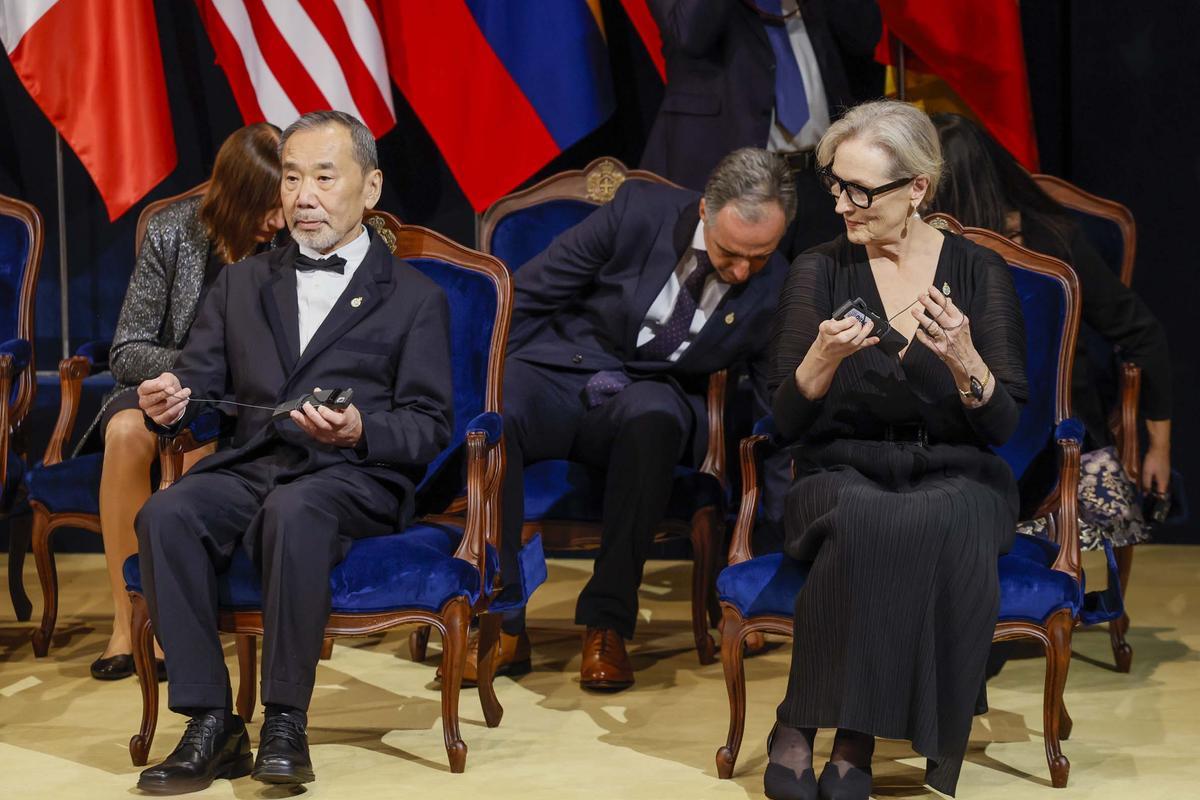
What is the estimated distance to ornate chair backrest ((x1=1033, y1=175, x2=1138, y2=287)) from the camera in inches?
188

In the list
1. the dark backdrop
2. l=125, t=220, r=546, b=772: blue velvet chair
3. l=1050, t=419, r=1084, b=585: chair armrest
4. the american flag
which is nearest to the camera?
l=125, t=220, r=546, b=772: blue velvet chair

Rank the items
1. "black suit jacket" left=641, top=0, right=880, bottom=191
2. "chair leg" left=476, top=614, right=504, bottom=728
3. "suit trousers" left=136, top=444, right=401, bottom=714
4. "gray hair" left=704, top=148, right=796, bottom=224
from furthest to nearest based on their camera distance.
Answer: "black suit jacket" left=641, top=0, right=880, bottom=191 < "gray hair" left=704, top=148, right=796, bottom=224 < "chair leg" left=476, top=614, right=504, bottom=728 < "suit trousers" left=136, top=444, right=401, bottom=714

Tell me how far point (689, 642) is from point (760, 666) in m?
0.32

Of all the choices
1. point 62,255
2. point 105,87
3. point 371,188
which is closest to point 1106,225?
point 371,188

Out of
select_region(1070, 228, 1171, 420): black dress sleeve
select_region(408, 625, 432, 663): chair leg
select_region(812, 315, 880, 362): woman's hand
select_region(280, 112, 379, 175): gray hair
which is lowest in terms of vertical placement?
select_region(408, 625, 432, 663): chair leg

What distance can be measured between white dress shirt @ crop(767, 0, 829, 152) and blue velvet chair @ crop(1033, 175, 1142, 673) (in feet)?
2.39

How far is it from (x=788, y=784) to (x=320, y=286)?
4.86 ft

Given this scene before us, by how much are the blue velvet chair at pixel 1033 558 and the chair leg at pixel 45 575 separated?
192 cm

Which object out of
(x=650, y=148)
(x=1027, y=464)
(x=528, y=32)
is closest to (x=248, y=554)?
(x=1027, y=464)

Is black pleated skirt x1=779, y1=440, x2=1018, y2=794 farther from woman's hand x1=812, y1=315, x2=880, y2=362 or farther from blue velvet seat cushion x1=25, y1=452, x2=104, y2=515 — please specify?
blue velvet seat cushion x1=25, y1=452, x2=104, y2=515

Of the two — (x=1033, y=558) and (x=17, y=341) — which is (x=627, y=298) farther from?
(x=17, y=341)

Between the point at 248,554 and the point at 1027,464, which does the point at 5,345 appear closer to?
the point at 248,554

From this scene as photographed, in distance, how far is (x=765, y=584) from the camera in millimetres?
3451

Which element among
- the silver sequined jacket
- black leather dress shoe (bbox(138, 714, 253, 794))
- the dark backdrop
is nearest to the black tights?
black leather dress shoe (bbox(138, 714, 253, 794))
